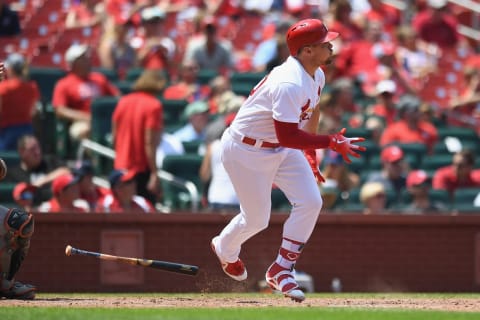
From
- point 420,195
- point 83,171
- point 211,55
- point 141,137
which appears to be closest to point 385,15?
point 211,55

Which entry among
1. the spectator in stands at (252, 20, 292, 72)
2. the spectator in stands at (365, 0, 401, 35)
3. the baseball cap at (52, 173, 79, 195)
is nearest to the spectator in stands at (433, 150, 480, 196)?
the spectator in stands at (252, 20, 292, 72)

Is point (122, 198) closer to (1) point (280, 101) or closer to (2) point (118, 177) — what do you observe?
(2) point (118, 177)

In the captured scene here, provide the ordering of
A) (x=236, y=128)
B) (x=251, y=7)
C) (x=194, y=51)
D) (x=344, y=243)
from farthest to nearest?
(x=251, y=7)
(x=194, y=51)
(x=344, y=243)
(x=236, y=128)

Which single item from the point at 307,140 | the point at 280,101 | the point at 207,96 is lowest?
the point at 207,96

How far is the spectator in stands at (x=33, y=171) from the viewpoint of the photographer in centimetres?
949

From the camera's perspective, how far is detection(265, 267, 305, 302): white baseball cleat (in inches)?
262

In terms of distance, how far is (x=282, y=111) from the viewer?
6.38m

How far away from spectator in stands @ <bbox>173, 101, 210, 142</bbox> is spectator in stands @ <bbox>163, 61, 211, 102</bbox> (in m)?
0.74

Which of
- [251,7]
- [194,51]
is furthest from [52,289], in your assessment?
[251,7]

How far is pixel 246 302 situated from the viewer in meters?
6.93

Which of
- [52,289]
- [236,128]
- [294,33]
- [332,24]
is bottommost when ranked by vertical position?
[52,289]

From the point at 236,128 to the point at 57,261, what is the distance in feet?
8.64

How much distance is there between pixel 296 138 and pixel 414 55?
27.9ft

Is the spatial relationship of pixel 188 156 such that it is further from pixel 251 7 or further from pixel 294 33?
pixel 251 7
